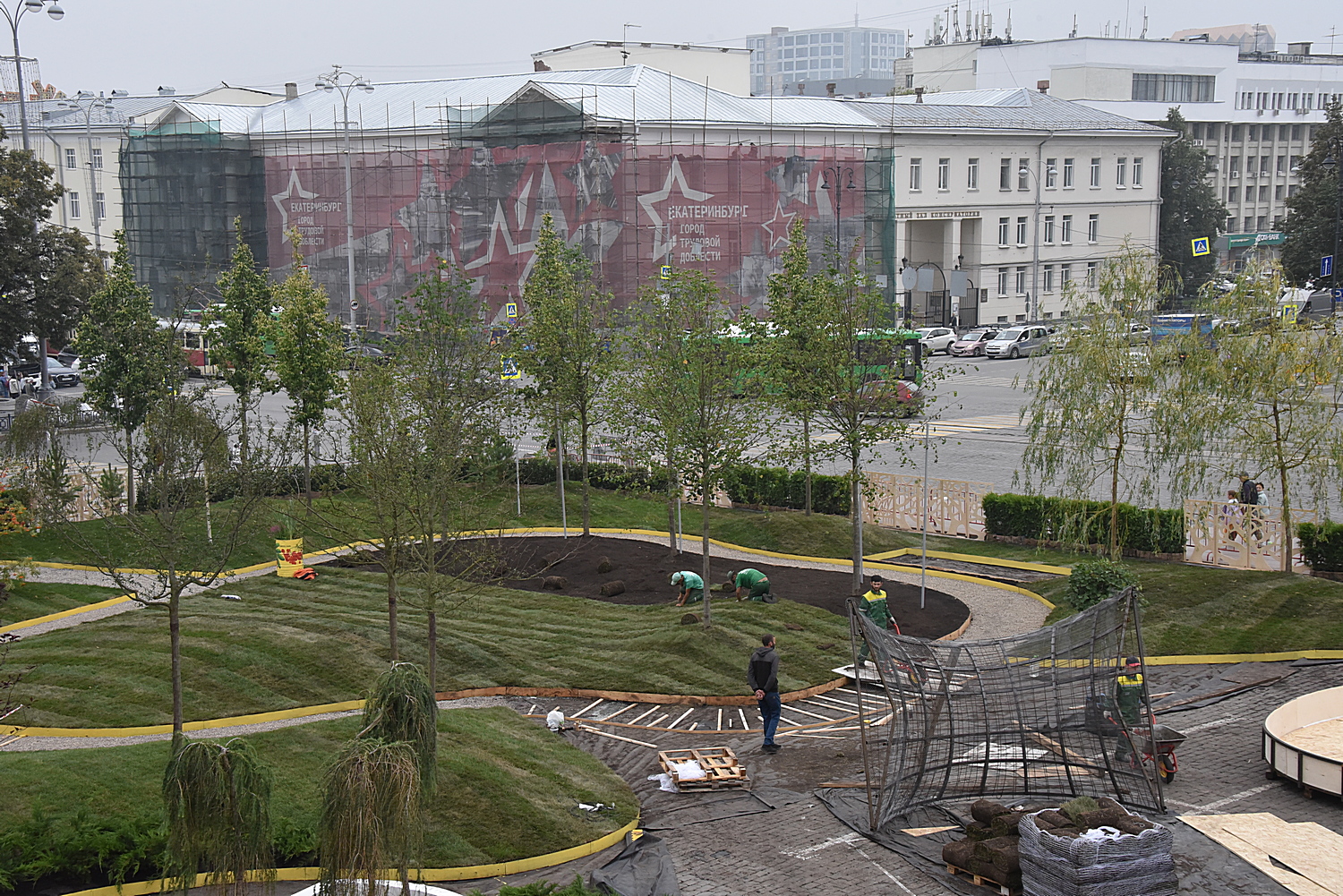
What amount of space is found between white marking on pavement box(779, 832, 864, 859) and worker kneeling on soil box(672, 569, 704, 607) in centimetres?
937

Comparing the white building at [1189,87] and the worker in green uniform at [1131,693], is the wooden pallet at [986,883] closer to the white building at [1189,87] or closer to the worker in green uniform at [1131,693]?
the worker in green uniform at [1131,693]

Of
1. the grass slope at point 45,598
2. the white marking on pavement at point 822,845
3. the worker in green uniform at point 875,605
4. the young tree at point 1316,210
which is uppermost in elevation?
the young tree at point 1316,210

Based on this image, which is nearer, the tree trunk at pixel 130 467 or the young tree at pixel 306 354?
the tree trunk at pixel 130 467

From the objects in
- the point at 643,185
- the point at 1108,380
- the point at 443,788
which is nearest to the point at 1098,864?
the point at 443,788

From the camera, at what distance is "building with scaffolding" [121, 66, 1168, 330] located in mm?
53250

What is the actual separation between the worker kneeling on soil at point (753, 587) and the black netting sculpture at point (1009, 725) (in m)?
8.32

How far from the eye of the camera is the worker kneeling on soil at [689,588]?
2250 centimetres

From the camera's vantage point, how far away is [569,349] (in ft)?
88.9

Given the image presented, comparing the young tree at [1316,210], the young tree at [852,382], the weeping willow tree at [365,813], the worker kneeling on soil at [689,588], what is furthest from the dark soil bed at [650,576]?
the young tree at [1316,210]

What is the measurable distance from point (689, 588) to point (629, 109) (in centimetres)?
3664

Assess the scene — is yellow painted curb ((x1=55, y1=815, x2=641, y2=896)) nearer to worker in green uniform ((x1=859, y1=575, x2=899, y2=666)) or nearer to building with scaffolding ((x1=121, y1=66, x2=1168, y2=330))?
worker in green uniform ((x1=859, y1=575, x2=899, y2=666))

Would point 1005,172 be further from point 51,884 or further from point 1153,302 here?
point 51,884

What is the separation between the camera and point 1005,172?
223ft

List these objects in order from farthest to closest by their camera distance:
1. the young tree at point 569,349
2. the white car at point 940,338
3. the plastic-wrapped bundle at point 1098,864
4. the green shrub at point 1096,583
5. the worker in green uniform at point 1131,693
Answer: the white car at point 940,338 → the young tree at point 569,349 → the green shrub at point 1096,583 → the worker in green uniform at point 1131,693 → the plastic-wrapped bundle at point 1098,864
